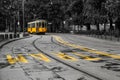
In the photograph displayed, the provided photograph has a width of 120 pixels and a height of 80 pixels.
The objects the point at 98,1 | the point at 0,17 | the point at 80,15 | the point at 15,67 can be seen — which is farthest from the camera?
the point at 80,15

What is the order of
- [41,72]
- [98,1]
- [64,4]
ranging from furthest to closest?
1. [64,4]
2. [98,1]
3. [41,72]

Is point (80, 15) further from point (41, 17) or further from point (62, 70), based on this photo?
point (62, 70)

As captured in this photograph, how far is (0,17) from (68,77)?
995 inches

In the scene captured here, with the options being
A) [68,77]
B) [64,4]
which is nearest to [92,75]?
[68,77]

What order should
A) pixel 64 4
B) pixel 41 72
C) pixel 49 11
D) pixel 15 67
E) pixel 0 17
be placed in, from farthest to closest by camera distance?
1. pixel 49 11
2. pixel 64 4
3. pixel 0 17
4. pixel 15 67
5. pixel 41 72

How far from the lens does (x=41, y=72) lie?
15.4 metres

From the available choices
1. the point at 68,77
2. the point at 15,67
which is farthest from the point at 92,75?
the point at 15,67

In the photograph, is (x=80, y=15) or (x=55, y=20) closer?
(x=80, y=15)

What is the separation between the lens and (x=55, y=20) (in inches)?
4636

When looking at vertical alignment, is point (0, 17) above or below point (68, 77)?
above

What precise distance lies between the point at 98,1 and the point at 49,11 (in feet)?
186

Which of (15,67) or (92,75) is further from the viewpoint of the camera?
(15,67)

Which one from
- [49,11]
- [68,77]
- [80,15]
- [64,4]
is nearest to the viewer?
[68,77]

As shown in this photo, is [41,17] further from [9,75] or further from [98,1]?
[9,75]
